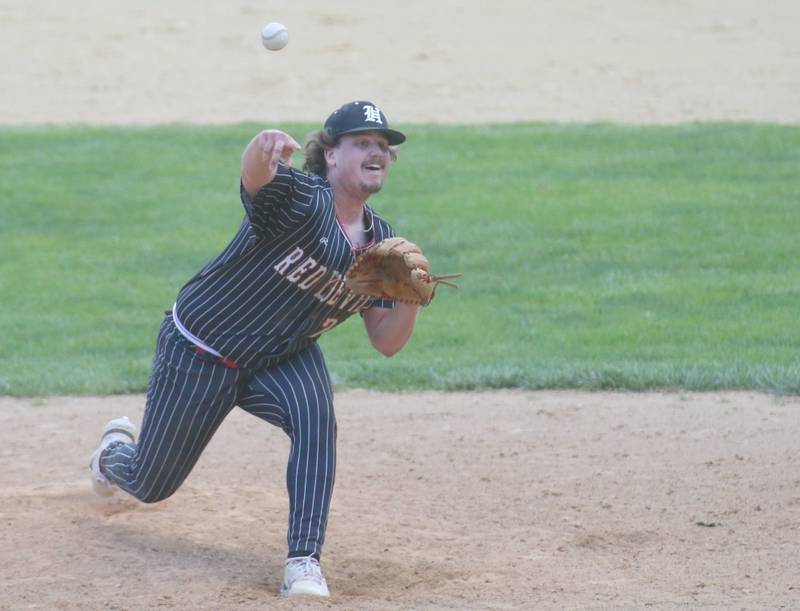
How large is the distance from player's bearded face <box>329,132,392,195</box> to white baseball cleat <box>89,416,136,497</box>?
1.57m

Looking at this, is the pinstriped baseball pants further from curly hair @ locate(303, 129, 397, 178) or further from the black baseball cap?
the black baseball cap

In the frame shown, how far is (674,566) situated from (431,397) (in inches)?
108

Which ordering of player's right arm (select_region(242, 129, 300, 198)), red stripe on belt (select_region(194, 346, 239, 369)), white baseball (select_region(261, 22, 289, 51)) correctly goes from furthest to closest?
white baseball (select_region(261, 22, 289, 51))
red stripe on belt (select_region(194, 346, 239, 369))
player's right arm (select_region(242, 129, 300, 198))

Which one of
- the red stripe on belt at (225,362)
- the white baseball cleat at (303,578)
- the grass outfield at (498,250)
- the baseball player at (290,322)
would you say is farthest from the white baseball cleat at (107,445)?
the grass outfield at (498,250)

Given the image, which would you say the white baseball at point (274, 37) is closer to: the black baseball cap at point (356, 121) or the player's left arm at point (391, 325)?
the black baseball cap at point (356, 121)

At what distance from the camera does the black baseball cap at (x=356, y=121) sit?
4547 mm

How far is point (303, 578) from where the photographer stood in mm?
4402

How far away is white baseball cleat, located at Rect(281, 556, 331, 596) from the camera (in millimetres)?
4383

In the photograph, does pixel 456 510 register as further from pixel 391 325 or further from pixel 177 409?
pixel 177 409

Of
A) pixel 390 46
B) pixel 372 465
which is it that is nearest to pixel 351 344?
pixel 372 465

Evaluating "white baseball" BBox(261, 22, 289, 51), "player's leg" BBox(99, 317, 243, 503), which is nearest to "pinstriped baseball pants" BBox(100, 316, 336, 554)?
"player's leg" BBox(99, 317, 243, 503)

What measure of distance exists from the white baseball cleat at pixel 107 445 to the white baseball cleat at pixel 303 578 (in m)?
1.12

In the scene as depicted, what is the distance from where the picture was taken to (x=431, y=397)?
24.0 feet

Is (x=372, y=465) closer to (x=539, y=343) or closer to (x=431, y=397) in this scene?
(x=431, y=397)
